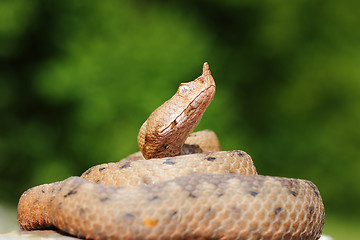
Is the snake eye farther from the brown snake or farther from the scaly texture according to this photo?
the scaly texture

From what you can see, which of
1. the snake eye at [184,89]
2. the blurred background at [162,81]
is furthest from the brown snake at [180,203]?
the blurred background at [162,81]

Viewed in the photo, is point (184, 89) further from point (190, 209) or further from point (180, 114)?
point (190, 209)

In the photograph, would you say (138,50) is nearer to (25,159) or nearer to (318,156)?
(25,159)

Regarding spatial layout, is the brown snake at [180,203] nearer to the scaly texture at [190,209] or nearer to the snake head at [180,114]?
the scaly texture at [190,209]

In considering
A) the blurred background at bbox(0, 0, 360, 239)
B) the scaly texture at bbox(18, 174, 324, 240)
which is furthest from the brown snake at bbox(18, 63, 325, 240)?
the blurred background at bbox(0, 0, 360, 239)

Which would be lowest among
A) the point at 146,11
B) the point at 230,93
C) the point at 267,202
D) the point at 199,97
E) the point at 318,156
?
the point at 318,156

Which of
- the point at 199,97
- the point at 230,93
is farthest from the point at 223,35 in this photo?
the point at 199,97
